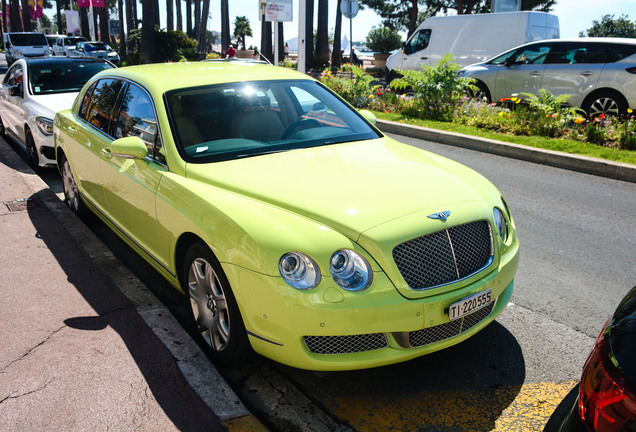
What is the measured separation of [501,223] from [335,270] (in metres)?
1.22

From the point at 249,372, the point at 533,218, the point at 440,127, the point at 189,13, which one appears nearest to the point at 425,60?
the point at 440,127

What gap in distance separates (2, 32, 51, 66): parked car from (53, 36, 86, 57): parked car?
8.36ft

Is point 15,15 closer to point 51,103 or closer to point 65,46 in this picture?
point 65,46

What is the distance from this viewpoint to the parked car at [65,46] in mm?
36597

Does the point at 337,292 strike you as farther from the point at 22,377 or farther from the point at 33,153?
the point at 33,153

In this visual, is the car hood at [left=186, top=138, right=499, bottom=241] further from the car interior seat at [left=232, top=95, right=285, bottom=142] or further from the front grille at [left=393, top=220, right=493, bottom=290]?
the car interior seat at [left=232, top=95, right=285, bottom=142]

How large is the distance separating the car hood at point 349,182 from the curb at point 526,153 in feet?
16.6

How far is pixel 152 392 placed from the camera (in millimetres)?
3086

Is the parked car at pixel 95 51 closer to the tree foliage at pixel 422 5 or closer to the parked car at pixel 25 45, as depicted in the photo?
the parked car at pixel 25 45

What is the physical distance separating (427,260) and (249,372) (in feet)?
4.20

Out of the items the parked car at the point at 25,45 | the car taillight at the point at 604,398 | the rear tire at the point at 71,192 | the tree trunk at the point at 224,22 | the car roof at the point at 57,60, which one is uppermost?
the tree trunk at the point at 224,22

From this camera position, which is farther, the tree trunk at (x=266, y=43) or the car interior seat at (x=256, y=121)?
the tree trunk at (x=266, y=43)

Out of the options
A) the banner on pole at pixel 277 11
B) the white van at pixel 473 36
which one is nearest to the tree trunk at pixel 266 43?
the banner on pole at pixel 277 11

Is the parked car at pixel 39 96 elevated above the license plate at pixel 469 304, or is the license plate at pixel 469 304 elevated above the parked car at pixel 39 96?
the parked car at pixel 39 96
